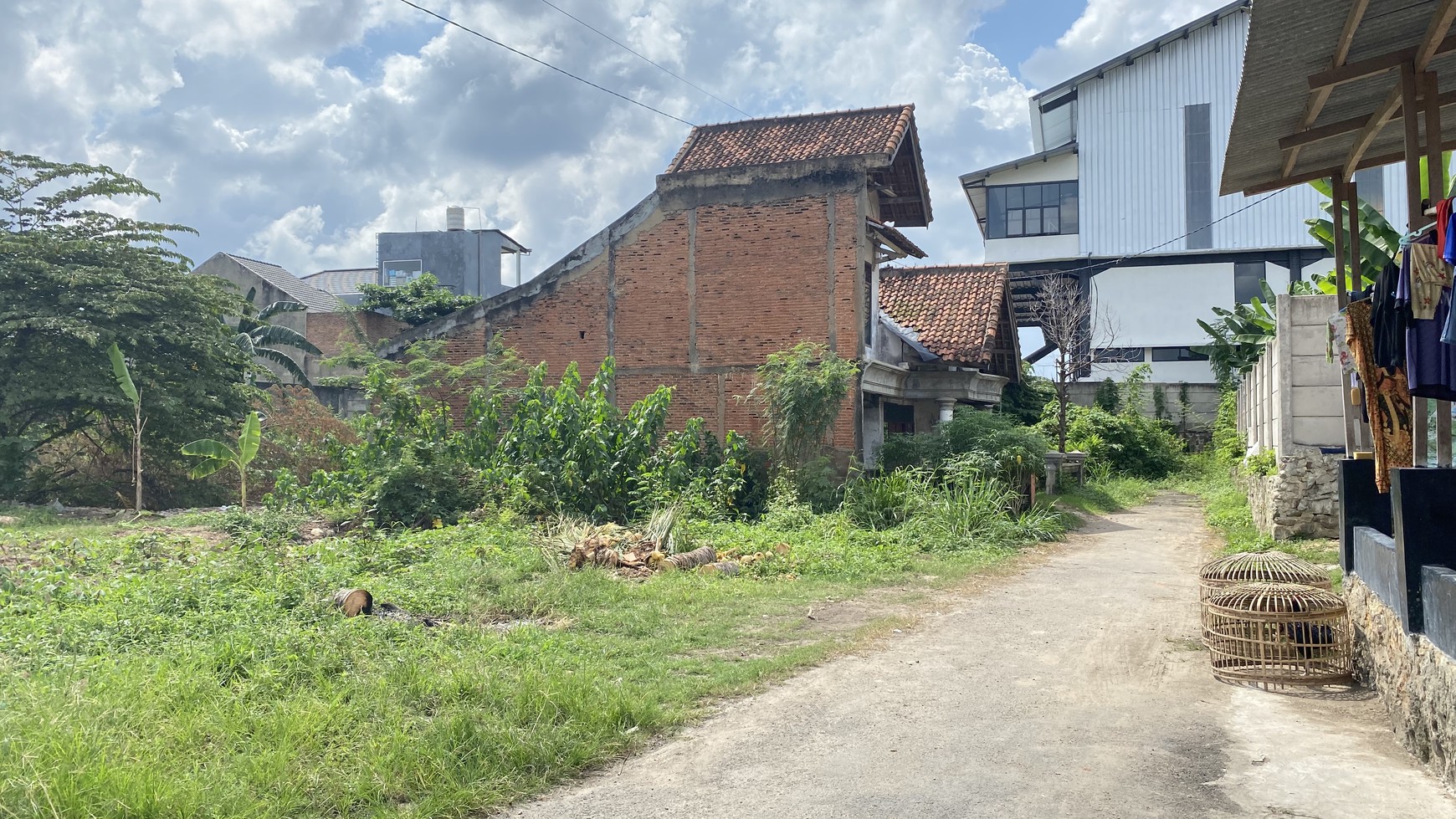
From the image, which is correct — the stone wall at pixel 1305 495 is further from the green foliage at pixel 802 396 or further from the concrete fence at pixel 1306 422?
the green foliage at pixel 802 396

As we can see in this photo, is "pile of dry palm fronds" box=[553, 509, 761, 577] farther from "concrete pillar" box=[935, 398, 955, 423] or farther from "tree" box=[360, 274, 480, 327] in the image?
"tree" box=[360, 274, 480, 327]

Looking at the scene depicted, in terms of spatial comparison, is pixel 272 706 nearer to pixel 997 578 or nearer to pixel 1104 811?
pixel 1104 811

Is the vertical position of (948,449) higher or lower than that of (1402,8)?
lower

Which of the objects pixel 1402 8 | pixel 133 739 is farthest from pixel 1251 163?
pixel 133 739

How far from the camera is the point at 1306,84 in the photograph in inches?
249

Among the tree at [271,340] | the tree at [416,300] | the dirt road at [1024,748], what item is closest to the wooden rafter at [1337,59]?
the dirt road at [1024,748]

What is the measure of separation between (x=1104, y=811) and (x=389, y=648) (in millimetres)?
4469

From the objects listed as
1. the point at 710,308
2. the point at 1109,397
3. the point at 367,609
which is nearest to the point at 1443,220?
the point at 367,609

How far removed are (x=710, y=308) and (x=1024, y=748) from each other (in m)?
13.5

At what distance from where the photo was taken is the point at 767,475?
57.2 feet

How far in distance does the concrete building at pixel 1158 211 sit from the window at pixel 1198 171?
35mm

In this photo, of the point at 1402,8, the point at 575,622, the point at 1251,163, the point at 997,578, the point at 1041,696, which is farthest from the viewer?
the point at 997,578

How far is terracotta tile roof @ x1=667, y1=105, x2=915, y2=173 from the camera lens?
17.9m

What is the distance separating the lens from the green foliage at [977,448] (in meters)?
16.3
